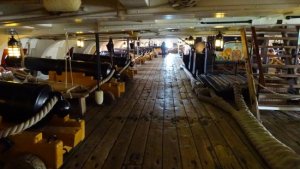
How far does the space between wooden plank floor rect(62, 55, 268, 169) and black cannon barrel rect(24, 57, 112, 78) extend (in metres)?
1.32

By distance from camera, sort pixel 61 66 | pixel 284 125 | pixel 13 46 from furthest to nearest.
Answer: pixel 61 66 → pixel 13 46 → pixel 284 125

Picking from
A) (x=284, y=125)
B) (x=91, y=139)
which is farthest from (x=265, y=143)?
(x=91, y=139)

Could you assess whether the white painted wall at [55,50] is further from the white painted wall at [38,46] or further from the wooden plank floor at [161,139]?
the wooden plank floor at [161,139]

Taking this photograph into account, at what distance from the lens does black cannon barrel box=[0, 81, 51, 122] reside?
135 inches

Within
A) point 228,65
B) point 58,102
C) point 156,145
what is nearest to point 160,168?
point 156,145

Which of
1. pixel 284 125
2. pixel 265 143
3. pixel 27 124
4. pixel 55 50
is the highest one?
pixel 55 50

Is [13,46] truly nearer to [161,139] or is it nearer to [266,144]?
[161,139]

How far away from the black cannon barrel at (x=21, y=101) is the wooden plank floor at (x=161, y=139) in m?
0.75

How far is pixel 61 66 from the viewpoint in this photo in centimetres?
819

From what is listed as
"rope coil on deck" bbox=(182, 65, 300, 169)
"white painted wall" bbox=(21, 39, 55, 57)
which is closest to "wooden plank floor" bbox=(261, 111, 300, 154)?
"rope coil on deck" bbox=(182, 65, 300, 169)

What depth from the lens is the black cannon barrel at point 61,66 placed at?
7695 mm

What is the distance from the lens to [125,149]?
12.7 ft

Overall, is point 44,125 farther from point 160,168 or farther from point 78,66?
point 78,66

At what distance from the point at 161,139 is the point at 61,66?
4941 mm
